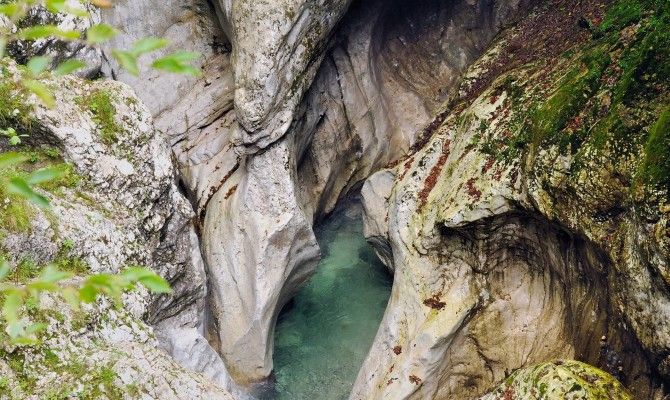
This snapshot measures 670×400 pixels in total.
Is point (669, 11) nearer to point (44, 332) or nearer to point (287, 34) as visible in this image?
point (287, 34)

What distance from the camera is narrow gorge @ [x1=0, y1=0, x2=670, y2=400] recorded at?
7441 mm

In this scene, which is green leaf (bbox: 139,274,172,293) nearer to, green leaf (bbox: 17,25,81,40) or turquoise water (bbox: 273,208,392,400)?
green leaf (bbox: 17,25,81,40)

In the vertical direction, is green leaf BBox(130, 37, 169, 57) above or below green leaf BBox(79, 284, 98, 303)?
above

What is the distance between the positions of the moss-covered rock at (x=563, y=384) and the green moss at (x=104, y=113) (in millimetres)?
7297

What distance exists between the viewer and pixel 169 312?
1027 cm

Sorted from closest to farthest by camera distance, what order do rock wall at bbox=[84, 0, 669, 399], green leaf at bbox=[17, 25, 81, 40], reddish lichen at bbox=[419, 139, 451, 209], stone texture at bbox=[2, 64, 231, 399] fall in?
green leaf at bbox=[17, 25, 81, 40]
stone texture at bbox=[2, 64, 231, 399]
rock wall at bbox=[84, 0, 669, 399]
reddish lichen at bbox=[419, 139, 451, 209]

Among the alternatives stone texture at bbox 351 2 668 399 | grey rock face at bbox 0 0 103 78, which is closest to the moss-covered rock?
stone texture at bbox 351 2 668 399

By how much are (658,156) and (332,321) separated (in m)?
8.03

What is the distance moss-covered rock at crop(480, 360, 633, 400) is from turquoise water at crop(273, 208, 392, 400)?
4.08 m

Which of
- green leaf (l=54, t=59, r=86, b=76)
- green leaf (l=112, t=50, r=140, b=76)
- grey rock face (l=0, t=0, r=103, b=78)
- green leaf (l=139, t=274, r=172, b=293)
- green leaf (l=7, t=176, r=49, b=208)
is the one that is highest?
green leaf (l=112, t=50, r=140, b=76)

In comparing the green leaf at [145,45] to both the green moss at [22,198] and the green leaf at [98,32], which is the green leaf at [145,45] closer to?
the green leaf at [98,32]

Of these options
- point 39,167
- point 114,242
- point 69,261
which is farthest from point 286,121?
point 69,261

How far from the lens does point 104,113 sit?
9422mm

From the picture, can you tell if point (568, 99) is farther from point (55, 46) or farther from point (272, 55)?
point (55, 46)
